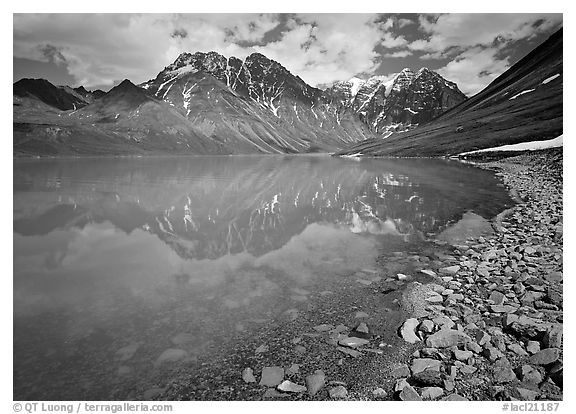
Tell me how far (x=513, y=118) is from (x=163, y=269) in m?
148

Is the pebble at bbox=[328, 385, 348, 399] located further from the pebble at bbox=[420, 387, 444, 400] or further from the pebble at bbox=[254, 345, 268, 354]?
the pebble at bbox=[254, 345, 268, 354]

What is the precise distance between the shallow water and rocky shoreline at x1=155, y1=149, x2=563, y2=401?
40.5 inches

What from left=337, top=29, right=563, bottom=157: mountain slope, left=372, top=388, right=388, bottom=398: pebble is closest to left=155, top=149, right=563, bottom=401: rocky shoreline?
left=372, top=388, right=388, bottom=398: pebble

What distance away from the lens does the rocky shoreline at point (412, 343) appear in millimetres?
6582

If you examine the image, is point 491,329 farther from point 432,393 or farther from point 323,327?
point 323,327

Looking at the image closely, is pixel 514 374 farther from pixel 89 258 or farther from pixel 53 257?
pixel 53 257

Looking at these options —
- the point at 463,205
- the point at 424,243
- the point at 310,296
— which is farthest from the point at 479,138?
the point at 310,296

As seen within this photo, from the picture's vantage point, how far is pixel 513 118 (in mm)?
127125

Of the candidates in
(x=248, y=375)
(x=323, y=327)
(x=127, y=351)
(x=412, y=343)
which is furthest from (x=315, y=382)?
(x=127, y=351)

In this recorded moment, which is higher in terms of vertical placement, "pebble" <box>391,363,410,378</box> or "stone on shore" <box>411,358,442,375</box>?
"stone on shore" <box>411,358,442,375</box>

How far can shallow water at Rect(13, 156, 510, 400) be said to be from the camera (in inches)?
302

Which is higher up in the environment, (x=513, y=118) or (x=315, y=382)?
(x=513, y=118)
